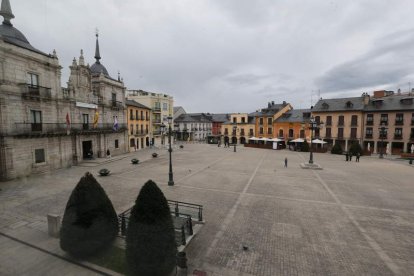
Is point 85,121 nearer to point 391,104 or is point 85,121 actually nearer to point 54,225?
point 54,225

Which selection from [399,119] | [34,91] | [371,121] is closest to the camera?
[34,91]

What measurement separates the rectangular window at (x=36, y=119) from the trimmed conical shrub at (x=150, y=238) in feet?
66.2

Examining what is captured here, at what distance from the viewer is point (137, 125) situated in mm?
39844

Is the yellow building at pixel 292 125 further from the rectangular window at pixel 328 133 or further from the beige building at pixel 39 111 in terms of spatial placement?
the beige building at pixel 39 111

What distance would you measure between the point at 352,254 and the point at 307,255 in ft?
5.63

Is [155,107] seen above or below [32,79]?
above

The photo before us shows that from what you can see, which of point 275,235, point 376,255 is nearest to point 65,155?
point 275,235

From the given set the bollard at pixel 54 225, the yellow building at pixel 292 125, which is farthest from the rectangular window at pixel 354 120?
the bollard at pixel 54 225

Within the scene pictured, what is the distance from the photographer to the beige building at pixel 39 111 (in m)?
17.5

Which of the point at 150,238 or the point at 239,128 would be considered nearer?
the point at 150,238

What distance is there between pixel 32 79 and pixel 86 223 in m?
20.1

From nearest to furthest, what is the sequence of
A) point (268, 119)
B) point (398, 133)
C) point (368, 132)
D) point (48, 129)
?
point (48, 129), point (398, 133), point (368, 132), point (268, 119)

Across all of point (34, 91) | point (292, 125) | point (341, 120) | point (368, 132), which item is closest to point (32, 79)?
point (34, 91)

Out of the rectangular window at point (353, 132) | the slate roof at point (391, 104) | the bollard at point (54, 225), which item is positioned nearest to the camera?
the bollard at point (54, 225)
